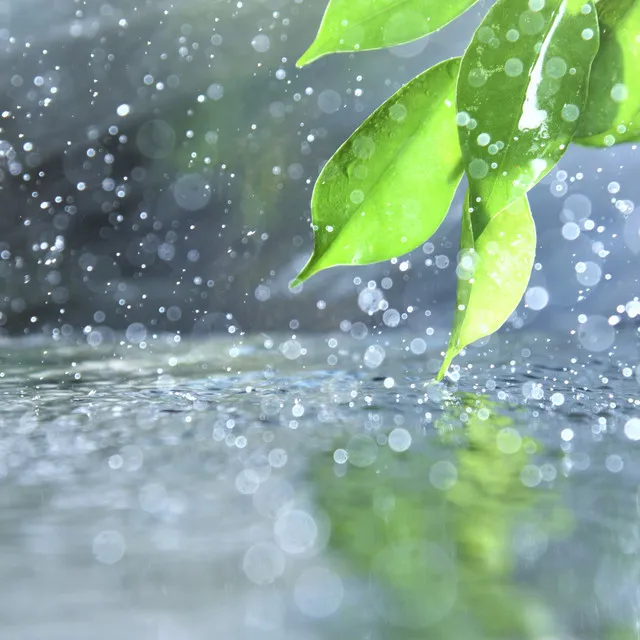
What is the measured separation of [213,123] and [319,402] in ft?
3.65

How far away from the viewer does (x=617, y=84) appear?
17 cm

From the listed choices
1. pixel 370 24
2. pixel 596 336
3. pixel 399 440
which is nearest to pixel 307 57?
pixel 370 24

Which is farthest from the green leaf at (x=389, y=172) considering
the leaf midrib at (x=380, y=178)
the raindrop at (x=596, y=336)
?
the raindrop at (x=596, y=336)

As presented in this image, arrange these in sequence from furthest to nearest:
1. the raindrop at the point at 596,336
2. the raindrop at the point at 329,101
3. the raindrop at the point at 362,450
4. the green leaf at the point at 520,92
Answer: the raindrop at the point at 329,101
the raindrop at the point at 596,336
the raindrop at the point at 362,450
the green leaf at the point at 520,92

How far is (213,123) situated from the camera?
1564mm

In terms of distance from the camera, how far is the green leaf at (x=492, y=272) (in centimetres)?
17

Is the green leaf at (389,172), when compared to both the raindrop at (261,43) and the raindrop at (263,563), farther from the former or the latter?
the raindrop at (261,43)

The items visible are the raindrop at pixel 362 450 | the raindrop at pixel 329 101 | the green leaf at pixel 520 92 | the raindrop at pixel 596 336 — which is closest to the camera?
the green leaf at pixel 520 92

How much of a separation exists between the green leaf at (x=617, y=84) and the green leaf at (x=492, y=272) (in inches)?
0.8

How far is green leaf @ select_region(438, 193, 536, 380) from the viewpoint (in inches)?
6.7

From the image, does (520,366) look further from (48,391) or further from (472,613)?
(472,613)

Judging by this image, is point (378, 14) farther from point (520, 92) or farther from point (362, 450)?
point (362, 450)

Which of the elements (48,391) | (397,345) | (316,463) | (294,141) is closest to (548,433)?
(316,463)

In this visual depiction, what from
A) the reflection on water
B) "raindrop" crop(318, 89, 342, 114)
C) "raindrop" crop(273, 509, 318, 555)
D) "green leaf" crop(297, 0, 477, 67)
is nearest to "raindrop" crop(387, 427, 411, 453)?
the reflection on water
